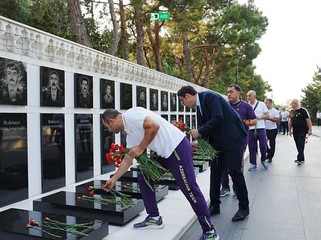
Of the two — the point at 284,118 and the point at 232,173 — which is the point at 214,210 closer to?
the point at 232,173

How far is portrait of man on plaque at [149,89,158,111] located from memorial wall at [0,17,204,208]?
1.62 m

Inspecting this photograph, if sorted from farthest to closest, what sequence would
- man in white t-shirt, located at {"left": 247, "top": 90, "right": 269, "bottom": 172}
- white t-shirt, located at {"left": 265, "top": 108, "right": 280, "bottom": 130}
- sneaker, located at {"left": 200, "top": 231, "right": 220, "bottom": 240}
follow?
white t-shirt, located at {"left": 265, "top": 108, "right": 280, "bottom": 130}, man in white t-shirt, located at {"left": 247, "top": 90, "right": 269, "bottom": 172}, sneaker, located at {"left": 200, "top": 231, "right": 220, "bottom": 240}

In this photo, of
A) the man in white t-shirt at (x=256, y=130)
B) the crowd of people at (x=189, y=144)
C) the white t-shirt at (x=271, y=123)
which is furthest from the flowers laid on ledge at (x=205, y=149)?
the white t-shirt at (x=271, y=123)

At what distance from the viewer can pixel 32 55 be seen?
4.97 m

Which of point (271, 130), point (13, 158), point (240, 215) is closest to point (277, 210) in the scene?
point (240, 215)

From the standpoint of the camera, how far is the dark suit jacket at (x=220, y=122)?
12.3ft

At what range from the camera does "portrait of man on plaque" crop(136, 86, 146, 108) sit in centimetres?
833

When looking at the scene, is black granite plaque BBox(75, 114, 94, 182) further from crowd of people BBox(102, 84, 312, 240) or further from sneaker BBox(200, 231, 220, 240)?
sneaker BBox(200, 231, 220, 240)

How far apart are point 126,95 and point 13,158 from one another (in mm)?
3631

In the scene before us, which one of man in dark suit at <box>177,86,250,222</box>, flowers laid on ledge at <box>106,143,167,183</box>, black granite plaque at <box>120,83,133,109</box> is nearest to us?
flowers laid on ledge at <box>106,143,167,183</box>

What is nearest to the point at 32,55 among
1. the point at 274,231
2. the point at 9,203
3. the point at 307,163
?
the point at 9,203

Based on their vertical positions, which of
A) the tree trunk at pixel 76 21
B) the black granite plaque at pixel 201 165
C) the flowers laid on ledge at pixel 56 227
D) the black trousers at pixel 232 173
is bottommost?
the black granite plaque at pixel 201 165

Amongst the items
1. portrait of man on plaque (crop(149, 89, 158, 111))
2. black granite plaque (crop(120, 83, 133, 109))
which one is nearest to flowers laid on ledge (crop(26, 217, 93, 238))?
black granite plaque (crop(120, 83, 133, 109))

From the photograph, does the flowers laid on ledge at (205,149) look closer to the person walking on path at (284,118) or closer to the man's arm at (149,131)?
the man's arm at (149,131)
